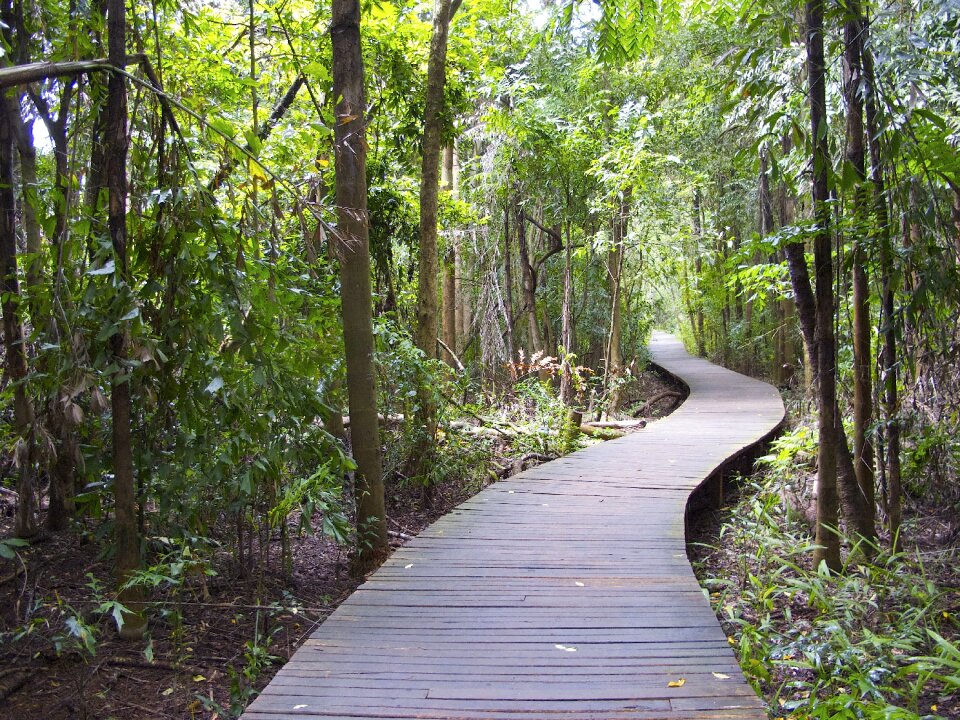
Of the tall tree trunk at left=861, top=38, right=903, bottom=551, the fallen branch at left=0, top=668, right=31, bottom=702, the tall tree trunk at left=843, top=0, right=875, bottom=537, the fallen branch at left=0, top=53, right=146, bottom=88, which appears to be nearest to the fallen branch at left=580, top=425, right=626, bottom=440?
the tall tree trunk at left=861, top=38, right=903, bottom=551

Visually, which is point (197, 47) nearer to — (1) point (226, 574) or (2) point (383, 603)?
(1) point (226, 574)

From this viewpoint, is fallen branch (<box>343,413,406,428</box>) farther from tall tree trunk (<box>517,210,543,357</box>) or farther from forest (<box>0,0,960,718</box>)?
tall tree trunk (<box>517,210,543,357</box>)

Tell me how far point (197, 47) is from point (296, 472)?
4838mm

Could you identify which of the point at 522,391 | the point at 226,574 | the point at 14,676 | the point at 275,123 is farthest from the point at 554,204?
the point at 14,676

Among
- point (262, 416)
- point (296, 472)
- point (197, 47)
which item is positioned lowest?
point (296, 472)

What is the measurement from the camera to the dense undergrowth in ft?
12.4

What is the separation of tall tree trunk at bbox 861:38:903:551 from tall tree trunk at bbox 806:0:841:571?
27cm

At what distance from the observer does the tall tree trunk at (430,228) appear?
271 inches

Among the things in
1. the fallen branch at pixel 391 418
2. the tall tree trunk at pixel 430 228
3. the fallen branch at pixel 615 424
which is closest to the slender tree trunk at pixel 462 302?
the fallen branch at pixel 615 424

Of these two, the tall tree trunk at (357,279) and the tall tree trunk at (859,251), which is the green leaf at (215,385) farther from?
the tall tree trunk at (859,251)

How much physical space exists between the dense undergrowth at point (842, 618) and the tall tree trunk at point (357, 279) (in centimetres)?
250

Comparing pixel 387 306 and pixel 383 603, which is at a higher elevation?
pixel 387 306

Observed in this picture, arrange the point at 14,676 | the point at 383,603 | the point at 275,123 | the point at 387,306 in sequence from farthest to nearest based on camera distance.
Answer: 1. the point at 387,306
2. the point at 275,123
3. the point at 383,603
4. the point at 14,676

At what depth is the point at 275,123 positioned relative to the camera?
823cm
